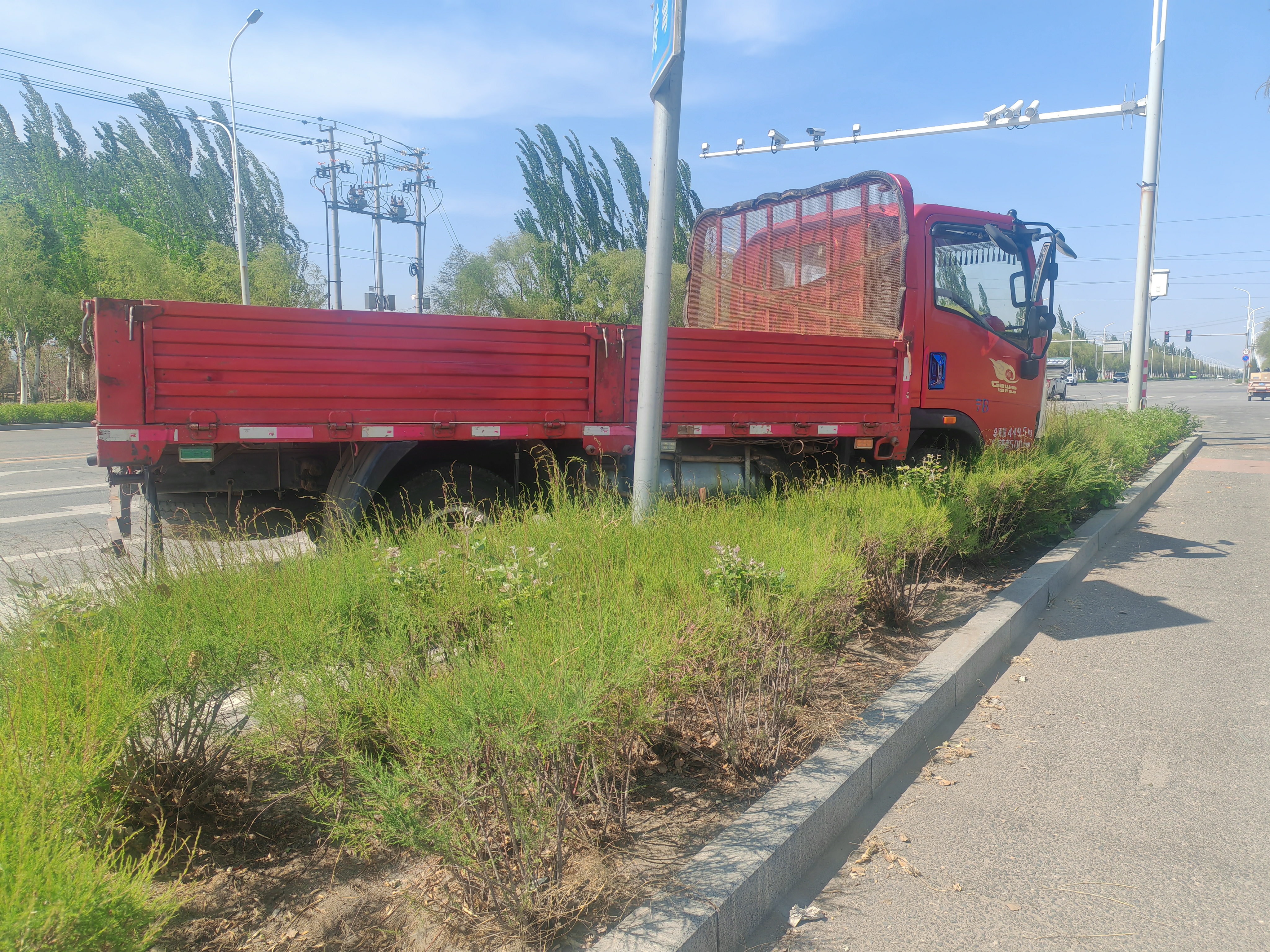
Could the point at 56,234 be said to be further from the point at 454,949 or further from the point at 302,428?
the point at 454,949

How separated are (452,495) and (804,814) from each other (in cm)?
345

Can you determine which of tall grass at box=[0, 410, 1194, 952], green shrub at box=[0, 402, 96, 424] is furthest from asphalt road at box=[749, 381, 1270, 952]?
green shrub at box=[0, 402, 96, 424]

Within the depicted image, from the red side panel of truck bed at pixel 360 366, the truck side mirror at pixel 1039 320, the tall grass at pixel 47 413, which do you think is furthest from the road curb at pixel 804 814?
the tall grass at pixel 47 413

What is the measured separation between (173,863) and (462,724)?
0.91 m

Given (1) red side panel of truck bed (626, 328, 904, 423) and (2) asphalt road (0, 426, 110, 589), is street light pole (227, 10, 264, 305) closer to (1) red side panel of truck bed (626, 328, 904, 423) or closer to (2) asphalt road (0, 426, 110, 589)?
(2) asphalt road (0, 426, 110, 589)

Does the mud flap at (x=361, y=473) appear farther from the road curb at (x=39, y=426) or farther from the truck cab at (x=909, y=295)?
the road curb at (x=39, y=426)

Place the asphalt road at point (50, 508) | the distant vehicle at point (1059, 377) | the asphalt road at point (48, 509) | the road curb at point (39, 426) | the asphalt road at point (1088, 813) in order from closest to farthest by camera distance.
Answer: the asphalt road at point (1088, 813) < the asphalt road at point (50, 508) < the asphalt road at point (48, 509) < the road curb at point (39, 426) < the distant vehicle at point (1059, 377)

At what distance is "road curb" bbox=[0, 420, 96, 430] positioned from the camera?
2502 centimetres

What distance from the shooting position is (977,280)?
799cm

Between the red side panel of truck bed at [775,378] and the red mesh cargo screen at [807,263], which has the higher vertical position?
the red mesh cargo screen at [807,263]

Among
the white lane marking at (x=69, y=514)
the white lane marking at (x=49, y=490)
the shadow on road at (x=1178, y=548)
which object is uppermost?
the white lane marking at (x=49, y=490)

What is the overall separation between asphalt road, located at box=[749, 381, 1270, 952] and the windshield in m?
3.24

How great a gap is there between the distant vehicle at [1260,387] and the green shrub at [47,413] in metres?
60.6

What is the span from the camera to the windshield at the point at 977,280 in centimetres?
771
